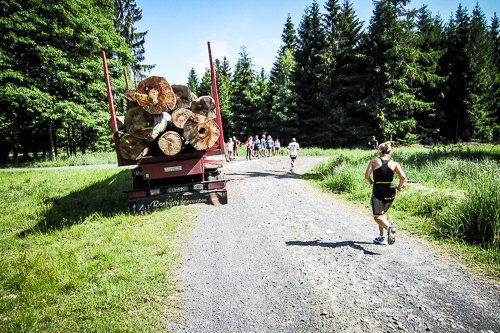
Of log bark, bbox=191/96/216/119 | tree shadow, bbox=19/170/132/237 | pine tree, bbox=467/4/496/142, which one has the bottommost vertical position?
tree shadow, bbox=19/170/132/237

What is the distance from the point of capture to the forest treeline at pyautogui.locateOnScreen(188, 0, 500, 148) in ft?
88.9

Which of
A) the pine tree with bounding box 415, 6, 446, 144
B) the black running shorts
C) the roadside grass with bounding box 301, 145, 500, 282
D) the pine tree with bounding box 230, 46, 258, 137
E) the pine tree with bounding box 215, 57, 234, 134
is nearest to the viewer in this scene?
the roadside grass with bounding box 301, 145, 500, 282

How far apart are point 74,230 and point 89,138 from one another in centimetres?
2943

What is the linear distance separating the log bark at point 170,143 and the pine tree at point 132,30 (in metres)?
28.6

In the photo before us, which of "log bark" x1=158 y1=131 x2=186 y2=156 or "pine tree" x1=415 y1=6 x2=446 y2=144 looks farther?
"pine tree" x1=415 y1=6 x2=446 y2=144

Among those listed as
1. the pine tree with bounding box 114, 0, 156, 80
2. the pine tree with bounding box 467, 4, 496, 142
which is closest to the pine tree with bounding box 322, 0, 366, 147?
the pine tree with bounding box 467, 4, 496, 142

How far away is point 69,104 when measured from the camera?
18875 mm

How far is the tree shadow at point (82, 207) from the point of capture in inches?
228

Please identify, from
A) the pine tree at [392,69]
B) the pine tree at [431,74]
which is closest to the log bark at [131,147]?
the pine tree at [392,69]

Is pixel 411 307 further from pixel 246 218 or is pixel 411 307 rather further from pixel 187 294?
pixel 246 218

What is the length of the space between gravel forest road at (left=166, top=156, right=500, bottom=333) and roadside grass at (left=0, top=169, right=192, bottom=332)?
0.42m

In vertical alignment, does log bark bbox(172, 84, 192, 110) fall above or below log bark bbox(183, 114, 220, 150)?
above

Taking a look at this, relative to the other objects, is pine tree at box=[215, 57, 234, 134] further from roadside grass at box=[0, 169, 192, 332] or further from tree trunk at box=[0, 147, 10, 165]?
roadside grass at box=[0, 169, 192, 332]

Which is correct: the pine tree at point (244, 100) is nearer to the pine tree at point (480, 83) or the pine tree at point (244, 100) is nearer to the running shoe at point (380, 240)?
the pine tree at point (480, 83)
